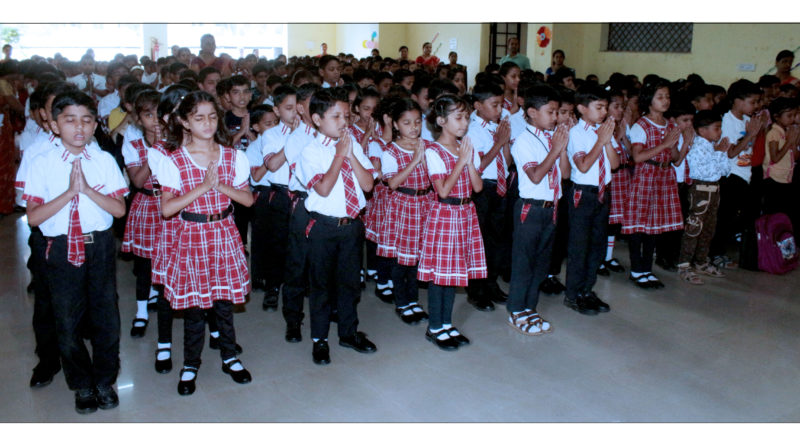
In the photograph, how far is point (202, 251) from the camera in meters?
2.77

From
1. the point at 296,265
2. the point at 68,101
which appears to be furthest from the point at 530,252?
the point at 68,101

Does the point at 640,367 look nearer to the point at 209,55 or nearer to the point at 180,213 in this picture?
the point at 180,213

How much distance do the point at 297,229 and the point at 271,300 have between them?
720 mm

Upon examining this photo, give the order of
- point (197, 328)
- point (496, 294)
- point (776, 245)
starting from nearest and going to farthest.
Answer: point (197, 328) → point (496, 294) → point (776, 245)

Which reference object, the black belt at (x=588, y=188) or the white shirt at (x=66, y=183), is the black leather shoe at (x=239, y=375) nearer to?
the white shirt at (x=66, y=183)

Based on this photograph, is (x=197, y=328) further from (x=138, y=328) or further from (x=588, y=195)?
(x=588, y=195)

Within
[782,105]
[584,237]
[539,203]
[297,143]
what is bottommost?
[584,237]

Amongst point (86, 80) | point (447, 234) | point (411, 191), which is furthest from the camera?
point (86, 80)

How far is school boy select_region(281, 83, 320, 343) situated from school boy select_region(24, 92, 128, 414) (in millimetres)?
904

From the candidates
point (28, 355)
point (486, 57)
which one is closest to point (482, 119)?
point (28, 355)

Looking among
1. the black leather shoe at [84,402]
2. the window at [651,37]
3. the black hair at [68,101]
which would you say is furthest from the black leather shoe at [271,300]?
the window at [651,37]

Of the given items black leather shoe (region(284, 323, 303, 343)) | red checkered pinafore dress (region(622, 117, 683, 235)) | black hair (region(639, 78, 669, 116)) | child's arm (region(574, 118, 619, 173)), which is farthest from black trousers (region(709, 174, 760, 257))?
black leather shoe (region(284, 323, 303, 343))

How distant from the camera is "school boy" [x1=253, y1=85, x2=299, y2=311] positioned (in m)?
3.65

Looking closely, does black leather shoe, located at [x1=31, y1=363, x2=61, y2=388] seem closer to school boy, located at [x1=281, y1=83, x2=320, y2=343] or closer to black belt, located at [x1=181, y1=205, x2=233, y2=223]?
black belt, located at [x1=181, y1=205, x2=233, y2=223]
